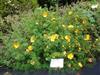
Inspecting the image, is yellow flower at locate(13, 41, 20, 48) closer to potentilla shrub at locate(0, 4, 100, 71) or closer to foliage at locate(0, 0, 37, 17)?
potentilla shrub at locate(0, 4, 100, 71)

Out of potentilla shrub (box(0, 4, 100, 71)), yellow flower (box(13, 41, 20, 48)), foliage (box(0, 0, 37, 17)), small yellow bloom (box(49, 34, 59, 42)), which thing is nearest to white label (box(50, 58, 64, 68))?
potentilla shrub (box(0, 4, 100, 71))

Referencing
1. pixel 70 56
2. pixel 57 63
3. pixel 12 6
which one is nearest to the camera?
pixel 57 63

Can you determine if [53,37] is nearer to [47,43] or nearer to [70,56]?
[47,43]

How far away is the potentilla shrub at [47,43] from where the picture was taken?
404 cm

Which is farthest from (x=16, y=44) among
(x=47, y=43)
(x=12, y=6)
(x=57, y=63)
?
(x=12, y=6)

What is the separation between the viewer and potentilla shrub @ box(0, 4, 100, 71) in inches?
159

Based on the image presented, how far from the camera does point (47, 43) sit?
400 cm

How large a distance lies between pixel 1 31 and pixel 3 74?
38.2 inches

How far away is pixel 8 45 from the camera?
4234 millimetres

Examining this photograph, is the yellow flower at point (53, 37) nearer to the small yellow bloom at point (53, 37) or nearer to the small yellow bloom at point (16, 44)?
the small yellow bloom at point (53, 37)

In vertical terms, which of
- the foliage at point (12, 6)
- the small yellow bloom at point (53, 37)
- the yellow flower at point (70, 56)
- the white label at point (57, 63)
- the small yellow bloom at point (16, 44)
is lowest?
the white label at point (57, 63)

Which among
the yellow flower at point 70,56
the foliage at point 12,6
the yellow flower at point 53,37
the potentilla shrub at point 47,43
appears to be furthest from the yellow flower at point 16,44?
the foliage at point 12,6

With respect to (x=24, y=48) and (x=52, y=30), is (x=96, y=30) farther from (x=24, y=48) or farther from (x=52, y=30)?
(x=24, y=48)

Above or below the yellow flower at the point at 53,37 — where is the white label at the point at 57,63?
below
